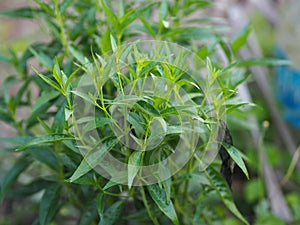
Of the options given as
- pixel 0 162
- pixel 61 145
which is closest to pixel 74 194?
pixel 61 145

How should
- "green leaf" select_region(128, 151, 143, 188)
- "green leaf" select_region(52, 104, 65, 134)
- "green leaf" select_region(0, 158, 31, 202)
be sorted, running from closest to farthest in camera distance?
"green leaf" select_region(128, 151, 143, 188), "green leaf" select_region(52, 104, 65, 134), "green leaf" select_region(0, 158, 31, 202)

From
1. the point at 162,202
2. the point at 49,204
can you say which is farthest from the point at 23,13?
the point at 162,202

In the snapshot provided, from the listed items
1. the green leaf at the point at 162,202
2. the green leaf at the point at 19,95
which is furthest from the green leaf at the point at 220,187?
the green leaf at the point at 19,95

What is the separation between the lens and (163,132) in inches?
27.6

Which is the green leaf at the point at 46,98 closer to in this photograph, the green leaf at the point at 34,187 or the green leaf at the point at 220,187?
the green leaf at the point at 34,187

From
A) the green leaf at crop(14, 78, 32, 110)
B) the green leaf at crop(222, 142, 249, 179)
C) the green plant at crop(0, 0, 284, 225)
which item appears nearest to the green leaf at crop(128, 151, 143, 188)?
the green plant at crop(0, 0, 284, 225)

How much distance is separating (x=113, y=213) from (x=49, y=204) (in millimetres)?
116

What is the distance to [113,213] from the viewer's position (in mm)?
840

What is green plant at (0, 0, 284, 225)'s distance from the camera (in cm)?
71

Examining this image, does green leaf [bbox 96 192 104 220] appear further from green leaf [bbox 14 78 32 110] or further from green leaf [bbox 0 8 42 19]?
green leaf [bbox 0 8 42 19]

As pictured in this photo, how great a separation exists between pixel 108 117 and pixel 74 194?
253 mm

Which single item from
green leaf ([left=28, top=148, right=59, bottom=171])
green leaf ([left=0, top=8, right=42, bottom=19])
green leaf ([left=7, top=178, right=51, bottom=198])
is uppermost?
green leaf ([left=0, top=8, right=42, bottom=19])

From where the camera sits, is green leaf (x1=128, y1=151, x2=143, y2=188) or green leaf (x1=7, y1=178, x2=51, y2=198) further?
green leaf (x1=7, y1=178, x2=51, y2=198)

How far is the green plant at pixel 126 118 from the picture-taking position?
71cm
